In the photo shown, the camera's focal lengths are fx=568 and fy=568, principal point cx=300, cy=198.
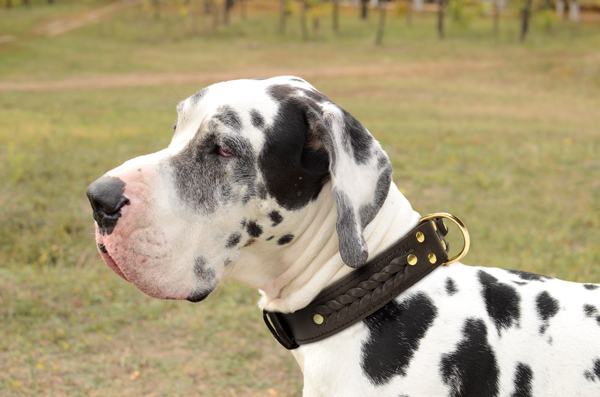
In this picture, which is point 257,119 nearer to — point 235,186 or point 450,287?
point 235,186

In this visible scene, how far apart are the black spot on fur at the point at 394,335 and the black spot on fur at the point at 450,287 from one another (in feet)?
0.39

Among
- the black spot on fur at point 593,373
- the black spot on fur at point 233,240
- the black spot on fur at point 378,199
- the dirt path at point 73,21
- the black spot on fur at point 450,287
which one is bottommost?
the black spot on fur at point 593,373

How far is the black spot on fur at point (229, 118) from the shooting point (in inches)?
102

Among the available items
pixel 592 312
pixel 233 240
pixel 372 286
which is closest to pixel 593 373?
pixel 592 312

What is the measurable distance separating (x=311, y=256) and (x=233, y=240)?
1.25ft

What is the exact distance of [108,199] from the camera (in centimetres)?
238

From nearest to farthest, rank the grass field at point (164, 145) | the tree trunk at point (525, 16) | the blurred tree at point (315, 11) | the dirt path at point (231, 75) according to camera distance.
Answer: the grass field at point (164, 145) → the dirt path at point (231, 75) → the tree trunk at point (525, 16) → the blurred tree at point (315, 11)

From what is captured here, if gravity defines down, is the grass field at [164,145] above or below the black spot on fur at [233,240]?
below

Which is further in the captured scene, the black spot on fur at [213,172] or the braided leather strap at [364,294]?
the black spot on fur at [213,172]

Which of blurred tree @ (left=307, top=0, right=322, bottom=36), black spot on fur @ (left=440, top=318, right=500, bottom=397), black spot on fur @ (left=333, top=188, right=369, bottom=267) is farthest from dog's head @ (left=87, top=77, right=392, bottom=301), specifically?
blurred tree @ (left=307, top=0, right=322, bottom=36)

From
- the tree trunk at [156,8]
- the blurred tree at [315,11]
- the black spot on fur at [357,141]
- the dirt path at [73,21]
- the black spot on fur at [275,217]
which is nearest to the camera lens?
the black spot on fur at [357,141]

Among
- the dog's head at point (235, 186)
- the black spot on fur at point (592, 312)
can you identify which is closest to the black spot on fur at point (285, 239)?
the dog's head at point (235, 186)

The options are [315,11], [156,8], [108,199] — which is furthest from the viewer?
[156,8]

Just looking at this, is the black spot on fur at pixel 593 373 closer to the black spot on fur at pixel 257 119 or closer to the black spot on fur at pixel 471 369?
the black spot on fur at pixel 471 369
